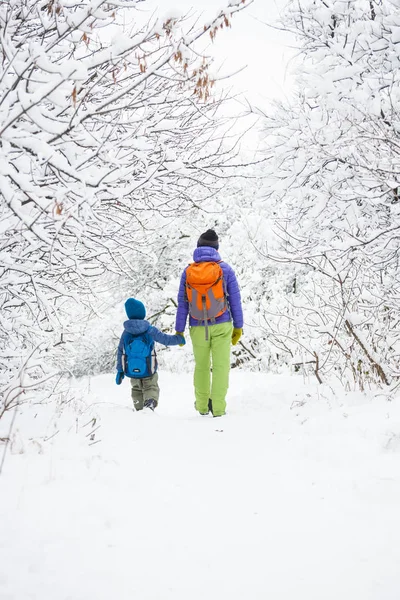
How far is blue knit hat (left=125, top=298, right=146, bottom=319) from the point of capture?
5.31 metres

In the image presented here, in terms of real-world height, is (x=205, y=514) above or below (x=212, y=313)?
below

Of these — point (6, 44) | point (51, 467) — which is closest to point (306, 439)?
point (51, 467)

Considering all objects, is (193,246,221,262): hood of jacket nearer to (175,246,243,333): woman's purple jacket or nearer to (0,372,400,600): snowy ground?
(175,246,243,333): woman's purple jacket

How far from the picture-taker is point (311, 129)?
472cm

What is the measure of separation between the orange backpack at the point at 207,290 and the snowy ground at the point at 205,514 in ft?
5.08

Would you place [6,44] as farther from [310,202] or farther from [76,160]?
[310,202]

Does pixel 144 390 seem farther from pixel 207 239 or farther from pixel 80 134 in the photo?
pixel 80 134

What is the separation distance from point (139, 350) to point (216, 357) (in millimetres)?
989

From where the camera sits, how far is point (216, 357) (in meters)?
5.01

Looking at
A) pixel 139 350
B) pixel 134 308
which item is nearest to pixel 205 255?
pixel 134 308

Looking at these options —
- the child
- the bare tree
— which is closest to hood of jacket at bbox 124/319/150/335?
the child

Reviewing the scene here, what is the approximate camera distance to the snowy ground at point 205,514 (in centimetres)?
167

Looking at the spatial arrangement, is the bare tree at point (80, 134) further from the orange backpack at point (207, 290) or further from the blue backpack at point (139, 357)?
the blue backpack at point (139, 357)

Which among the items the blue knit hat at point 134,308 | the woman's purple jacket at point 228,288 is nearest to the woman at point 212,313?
the woman's purple jacket at point 228,288
